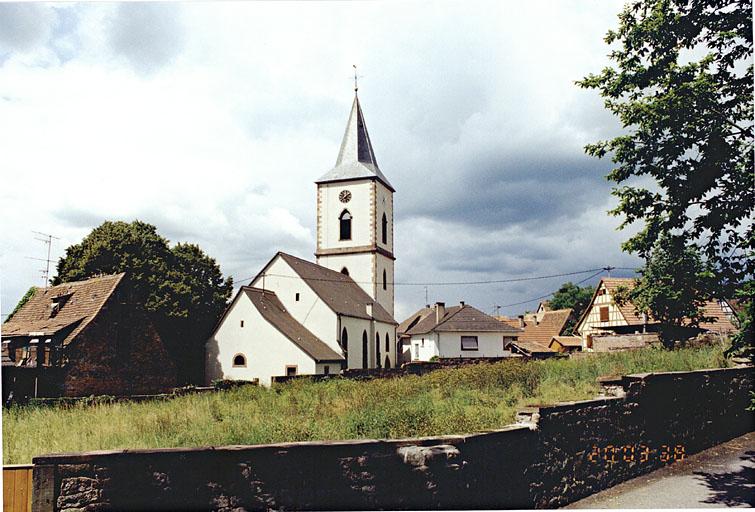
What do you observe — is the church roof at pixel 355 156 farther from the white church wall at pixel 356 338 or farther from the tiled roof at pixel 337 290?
the white church wall at pixel 356 338

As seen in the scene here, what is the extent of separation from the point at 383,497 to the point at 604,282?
28514 millimetres

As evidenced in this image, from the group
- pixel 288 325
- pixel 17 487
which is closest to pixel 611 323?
pixel 288 325

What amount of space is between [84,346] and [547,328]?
41661mm

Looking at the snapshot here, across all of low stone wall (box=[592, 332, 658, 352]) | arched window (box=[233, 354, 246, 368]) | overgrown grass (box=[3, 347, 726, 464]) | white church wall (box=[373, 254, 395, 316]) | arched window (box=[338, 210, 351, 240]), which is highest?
arched window (box=[338, 210, 351, 240])

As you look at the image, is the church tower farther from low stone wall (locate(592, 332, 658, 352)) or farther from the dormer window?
the dormer window

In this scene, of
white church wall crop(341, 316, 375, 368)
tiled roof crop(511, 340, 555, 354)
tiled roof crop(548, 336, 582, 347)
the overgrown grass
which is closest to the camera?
the overgrown grass

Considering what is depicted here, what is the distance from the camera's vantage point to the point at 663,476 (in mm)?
9867

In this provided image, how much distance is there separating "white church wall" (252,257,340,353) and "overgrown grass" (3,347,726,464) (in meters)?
17.2

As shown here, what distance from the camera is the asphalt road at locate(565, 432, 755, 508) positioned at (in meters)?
8.37

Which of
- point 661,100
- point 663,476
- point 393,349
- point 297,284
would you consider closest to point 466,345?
point 393,349

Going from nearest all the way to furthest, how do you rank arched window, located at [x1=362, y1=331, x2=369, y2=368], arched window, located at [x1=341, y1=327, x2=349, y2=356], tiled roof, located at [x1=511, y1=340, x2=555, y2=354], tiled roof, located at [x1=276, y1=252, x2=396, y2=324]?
arched window, located at [x1=341, y1=327, x2=349, y2=356] → tiled roof, located at [x1=276, y1=252, x2=396, y2=324] → arched window, located at [x1=362, y1=331, x2=369, y2=368] → tiled roof, located at [x1=511, y1=340, x2=555, y2=354]

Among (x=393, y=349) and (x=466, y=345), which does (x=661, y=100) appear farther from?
(x=466, y=345)

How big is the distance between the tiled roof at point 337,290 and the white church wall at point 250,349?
15.6 feet
